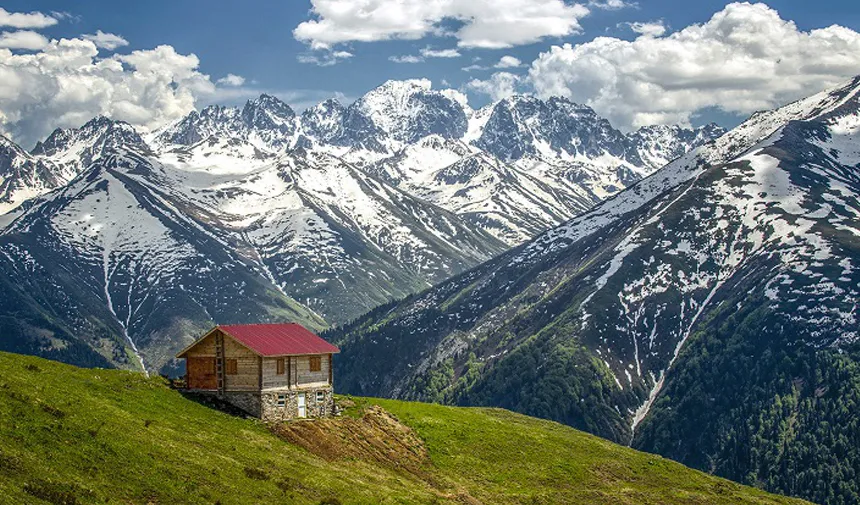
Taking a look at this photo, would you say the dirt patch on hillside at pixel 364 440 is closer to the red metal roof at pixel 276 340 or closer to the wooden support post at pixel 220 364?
the red metal roof at pixel 276 340

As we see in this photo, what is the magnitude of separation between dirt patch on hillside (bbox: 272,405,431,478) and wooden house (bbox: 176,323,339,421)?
129 inches

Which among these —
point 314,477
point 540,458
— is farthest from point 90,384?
point 540,458

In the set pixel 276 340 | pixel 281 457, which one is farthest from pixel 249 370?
pixel 281 457

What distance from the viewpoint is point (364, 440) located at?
84.9 m

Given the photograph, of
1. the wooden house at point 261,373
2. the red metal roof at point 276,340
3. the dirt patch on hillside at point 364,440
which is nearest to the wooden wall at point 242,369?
the wooden house at point 261,373

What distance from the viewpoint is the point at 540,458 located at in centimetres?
9712

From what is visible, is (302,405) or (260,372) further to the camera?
(302,405)

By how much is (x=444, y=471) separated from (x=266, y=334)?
20763 mm

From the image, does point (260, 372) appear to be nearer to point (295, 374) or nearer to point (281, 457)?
point (295, 374)

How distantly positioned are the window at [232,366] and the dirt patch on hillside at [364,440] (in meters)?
7.59

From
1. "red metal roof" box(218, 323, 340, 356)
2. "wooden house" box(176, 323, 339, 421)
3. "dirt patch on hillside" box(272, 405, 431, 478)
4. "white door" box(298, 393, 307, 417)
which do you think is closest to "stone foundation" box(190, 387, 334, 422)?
"wooden house" box(176, 323, 339, 421)

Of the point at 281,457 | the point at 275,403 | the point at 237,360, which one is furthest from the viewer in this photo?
the point at 237,360

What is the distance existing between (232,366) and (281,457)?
1684 centimetres

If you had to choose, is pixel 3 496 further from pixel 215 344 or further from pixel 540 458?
pixel 540 458
